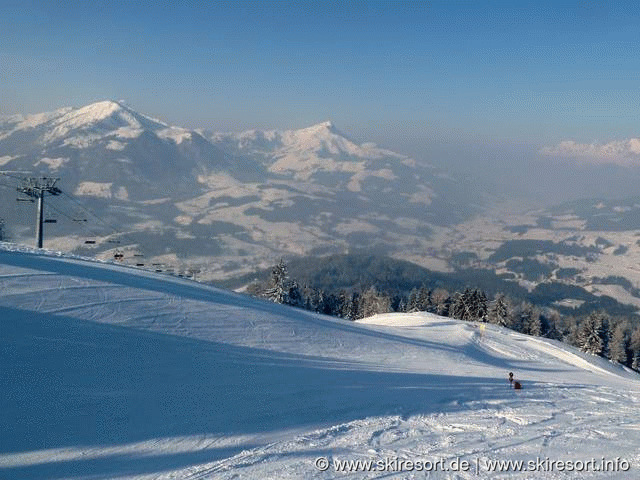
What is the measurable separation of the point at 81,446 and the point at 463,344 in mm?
25682

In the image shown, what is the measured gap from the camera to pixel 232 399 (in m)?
13.8

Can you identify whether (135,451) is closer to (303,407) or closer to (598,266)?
(303,407)

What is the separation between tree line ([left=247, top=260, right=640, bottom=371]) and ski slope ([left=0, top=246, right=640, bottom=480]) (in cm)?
3210

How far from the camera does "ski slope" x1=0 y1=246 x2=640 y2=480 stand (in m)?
10.3

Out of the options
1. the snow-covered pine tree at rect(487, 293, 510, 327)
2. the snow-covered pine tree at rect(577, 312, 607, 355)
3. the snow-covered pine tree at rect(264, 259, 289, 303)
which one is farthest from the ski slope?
the snow-covered pine tree at rect(577, 312, 607, 355)

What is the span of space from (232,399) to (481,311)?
168 ft

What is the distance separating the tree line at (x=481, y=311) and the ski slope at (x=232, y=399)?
32096 mm

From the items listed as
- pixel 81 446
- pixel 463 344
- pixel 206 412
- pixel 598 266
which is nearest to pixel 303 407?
pixel 206 412

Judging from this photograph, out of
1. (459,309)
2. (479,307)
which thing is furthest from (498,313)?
(459,309)

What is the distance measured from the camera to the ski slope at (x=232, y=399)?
33.7ft

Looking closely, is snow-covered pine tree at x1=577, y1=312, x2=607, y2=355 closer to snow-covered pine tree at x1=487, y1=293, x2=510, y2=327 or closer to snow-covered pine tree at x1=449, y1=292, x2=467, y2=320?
snow-covered pine tree at x1=487, y1=293, x2=510, y2=327

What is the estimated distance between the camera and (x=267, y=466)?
9.80 meters

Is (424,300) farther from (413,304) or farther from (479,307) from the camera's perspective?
(479,307)

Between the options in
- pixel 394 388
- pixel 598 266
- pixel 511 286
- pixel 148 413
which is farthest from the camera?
pixel 598 266
